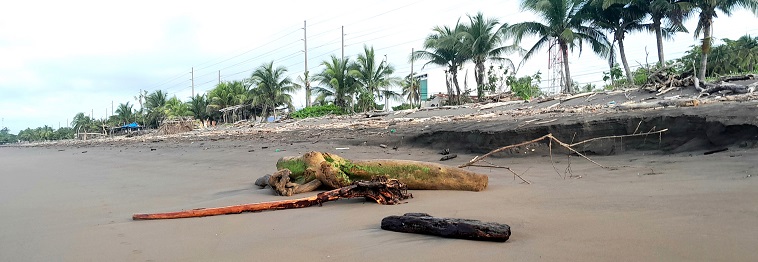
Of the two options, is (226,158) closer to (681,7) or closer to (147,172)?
(147,172)

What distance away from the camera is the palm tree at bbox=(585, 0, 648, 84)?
24062 millimetres

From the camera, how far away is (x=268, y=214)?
3676mm

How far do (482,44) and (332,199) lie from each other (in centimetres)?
2501

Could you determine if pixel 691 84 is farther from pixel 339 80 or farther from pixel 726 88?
pixel 339 80

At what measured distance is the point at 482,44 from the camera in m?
27.4

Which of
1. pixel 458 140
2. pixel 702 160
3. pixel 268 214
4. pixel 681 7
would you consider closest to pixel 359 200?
pixel 268 214

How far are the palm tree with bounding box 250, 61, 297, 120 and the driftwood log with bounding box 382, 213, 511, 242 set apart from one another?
35.0 m

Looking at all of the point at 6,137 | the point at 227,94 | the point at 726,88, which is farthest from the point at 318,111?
the point at 6,137

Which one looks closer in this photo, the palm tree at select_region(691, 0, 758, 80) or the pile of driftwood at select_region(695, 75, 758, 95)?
the pile of driftwood at select_region(695, 75, 758, 95)

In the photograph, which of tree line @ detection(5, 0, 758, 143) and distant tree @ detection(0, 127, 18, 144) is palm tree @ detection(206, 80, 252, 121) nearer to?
tree line @ detection(5, 0, 758, 143)

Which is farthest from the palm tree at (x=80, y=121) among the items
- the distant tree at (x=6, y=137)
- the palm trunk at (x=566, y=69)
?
the palm trunk at (x=566, y=69)

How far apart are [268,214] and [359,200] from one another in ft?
2.83

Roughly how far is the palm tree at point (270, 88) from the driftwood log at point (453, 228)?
35015mm

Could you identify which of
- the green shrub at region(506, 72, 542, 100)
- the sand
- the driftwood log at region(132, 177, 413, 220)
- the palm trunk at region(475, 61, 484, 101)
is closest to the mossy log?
the sand
